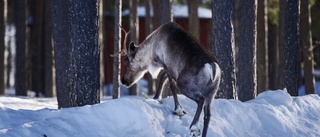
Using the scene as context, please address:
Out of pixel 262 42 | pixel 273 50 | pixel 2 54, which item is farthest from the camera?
pixel 273 50

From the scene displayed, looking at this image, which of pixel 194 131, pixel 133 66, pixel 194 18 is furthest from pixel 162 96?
pixel 194 18

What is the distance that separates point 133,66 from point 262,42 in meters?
12.4

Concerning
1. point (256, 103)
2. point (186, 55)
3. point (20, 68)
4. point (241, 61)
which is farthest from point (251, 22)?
point (20, 68)

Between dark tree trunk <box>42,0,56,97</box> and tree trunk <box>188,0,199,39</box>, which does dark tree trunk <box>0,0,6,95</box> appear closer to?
dark tree trunk <box>42,0,56,97</box>

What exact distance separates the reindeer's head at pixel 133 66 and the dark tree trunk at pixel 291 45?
20.9 feet

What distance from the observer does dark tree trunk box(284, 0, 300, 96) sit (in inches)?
629

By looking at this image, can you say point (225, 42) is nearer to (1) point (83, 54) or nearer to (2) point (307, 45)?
(1) point (83, 54)

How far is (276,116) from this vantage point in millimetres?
11984

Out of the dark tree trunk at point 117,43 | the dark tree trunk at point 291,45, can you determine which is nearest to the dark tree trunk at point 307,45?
the dark tree trunk at point 291,45

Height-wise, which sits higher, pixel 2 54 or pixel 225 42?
pixel 225 42

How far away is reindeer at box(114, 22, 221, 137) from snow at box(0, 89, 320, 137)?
1.58ft

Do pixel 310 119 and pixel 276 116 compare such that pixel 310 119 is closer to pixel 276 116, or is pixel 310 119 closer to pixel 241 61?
pixel 276 116

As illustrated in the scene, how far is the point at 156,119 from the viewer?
9.80 metres

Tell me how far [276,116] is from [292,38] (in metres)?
4.61
